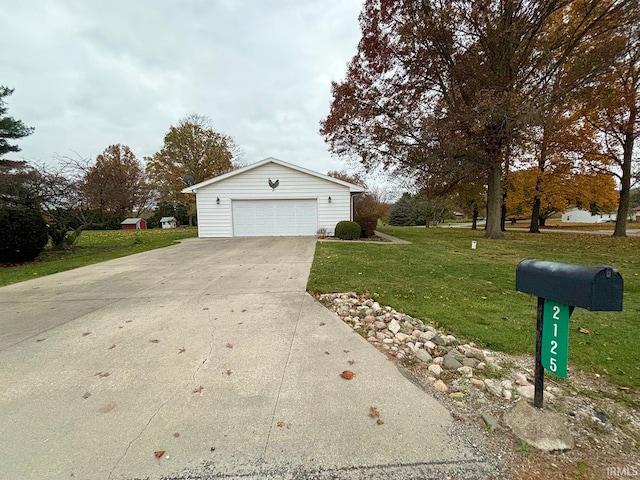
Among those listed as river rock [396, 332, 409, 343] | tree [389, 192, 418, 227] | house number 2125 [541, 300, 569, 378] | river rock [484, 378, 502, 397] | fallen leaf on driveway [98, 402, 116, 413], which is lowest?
fallen leaf on driveway [98, 402, 116, 413]

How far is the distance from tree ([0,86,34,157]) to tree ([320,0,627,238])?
2284 cm

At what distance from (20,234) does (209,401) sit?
35.2 ft

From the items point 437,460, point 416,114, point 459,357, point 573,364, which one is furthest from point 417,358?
point 416,114

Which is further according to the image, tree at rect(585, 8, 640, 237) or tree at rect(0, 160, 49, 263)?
tree at rect(585, 8, 640, 237)

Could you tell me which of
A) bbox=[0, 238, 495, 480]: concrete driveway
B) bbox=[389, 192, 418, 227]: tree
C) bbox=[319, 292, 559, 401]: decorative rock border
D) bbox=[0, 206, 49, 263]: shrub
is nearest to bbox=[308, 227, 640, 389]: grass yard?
bbox=[319, 292, 559, 401]: decorative rock border

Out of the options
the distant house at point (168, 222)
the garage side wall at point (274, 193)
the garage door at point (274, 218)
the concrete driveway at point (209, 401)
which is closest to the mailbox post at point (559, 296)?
the concrete driveway at point (209, 401)

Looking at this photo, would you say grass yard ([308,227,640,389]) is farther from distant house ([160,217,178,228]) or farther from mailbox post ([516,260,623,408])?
distant house ([160,217,178,228])

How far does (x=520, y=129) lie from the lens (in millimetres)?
11820

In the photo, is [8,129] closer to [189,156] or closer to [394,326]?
[189,156]

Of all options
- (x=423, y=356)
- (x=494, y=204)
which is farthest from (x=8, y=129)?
(x=494, y=204)

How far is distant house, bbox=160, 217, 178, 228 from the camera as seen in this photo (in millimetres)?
40438

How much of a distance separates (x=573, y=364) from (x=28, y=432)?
4.08m

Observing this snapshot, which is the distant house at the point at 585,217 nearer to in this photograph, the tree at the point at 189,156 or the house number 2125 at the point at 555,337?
the tree at the point at 189,156

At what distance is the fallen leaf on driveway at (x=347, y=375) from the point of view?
2.34 metres
